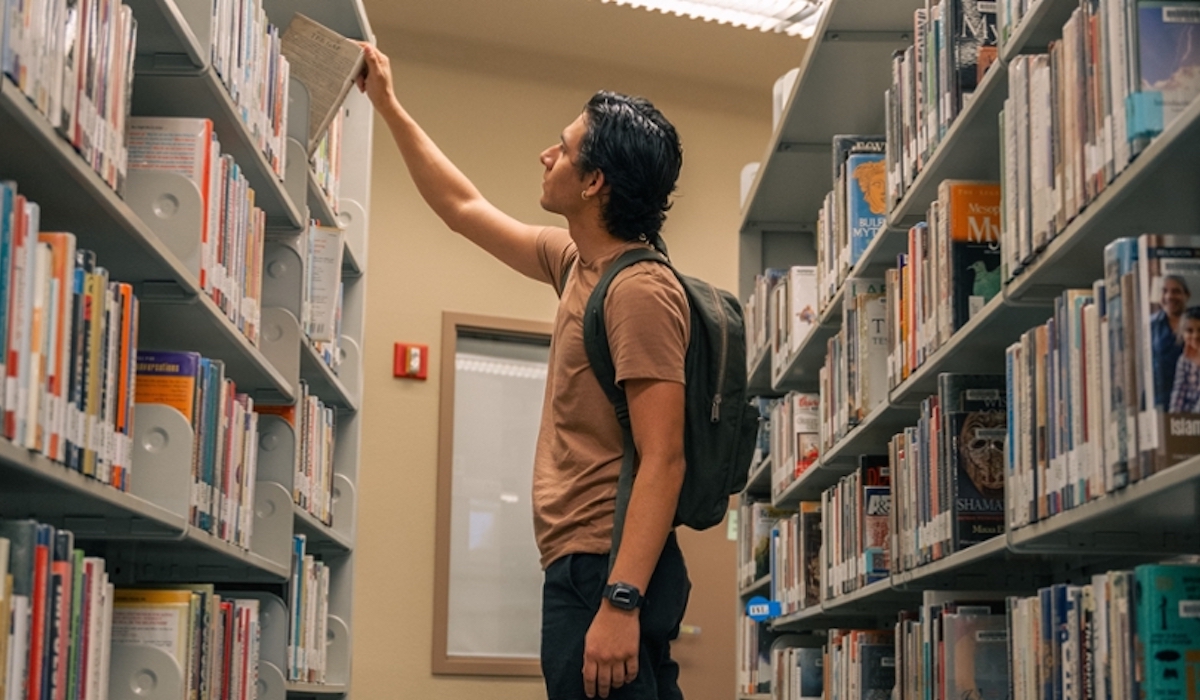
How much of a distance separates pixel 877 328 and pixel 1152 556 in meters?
1.09

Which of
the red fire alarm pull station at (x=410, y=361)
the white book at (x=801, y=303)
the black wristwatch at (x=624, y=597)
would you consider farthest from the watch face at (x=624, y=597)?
the red fire alarm pull station at (x=410, y=361)

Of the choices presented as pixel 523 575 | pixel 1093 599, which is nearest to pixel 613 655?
pixel 1093 599

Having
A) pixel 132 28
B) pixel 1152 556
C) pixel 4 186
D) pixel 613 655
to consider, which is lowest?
pixel 613 655

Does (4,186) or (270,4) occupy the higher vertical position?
(270,4)

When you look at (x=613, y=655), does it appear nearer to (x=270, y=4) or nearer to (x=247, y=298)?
(x=247, y=298)

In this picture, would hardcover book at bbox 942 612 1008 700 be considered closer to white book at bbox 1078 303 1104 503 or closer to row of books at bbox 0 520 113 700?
white book at bbox 1078 303 1104 503

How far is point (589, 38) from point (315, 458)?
280 centimetres

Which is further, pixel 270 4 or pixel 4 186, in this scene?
pixel 270 4

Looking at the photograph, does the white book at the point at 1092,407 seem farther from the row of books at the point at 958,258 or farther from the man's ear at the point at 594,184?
the man's ear at the point at 594,184

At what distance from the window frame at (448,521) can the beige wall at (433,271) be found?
0.10 feet

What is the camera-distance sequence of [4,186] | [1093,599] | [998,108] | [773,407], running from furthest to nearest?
[773,407]
[998,108]
[1093,599]
[4,186]

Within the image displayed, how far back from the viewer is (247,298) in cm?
281

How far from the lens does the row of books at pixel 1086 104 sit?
1.71 meters

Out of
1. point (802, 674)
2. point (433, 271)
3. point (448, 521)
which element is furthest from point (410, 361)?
point (802, 674)
